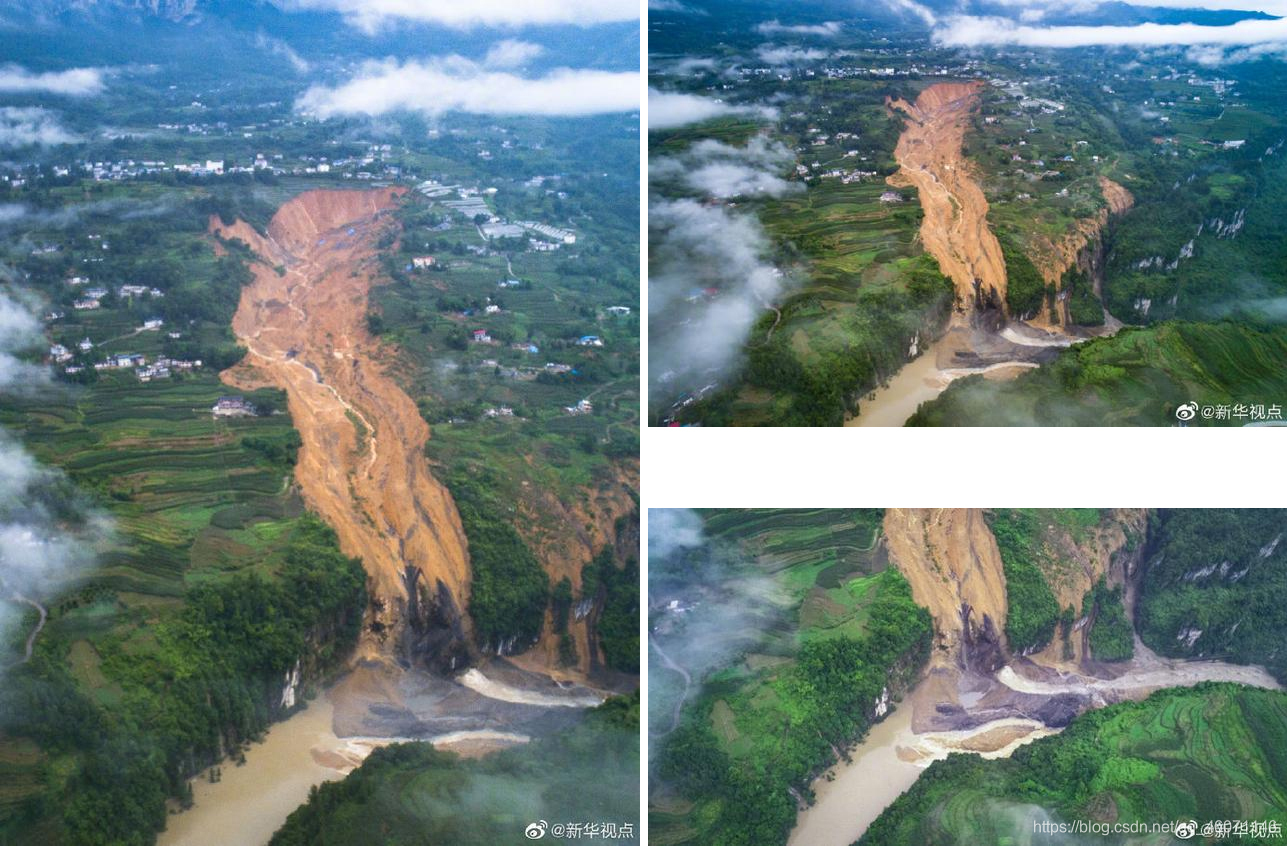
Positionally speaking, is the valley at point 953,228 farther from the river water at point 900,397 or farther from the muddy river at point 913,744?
the muddy river at point 913,744

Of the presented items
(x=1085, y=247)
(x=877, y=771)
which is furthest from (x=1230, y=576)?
(x=877, y=771)

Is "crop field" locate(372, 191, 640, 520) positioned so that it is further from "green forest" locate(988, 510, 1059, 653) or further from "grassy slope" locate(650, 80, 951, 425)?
"green forest" locate(988, 510, 1059, 653)

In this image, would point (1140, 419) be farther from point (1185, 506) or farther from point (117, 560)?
point (117, 560)

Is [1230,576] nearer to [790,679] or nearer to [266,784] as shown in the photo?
[790,679]

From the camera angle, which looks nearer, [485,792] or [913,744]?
[485,792]

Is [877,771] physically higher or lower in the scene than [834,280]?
lower

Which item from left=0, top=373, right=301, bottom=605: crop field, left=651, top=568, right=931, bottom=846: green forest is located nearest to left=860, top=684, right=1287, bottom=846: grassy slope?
left=651, top=568, right=931, bottom=846: green forest

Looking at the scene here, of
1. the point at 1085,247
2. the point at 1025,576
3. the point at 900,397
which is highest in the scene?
the point at 1085,247

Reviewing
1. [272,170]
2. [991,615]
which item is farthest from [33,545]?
[991,615]
